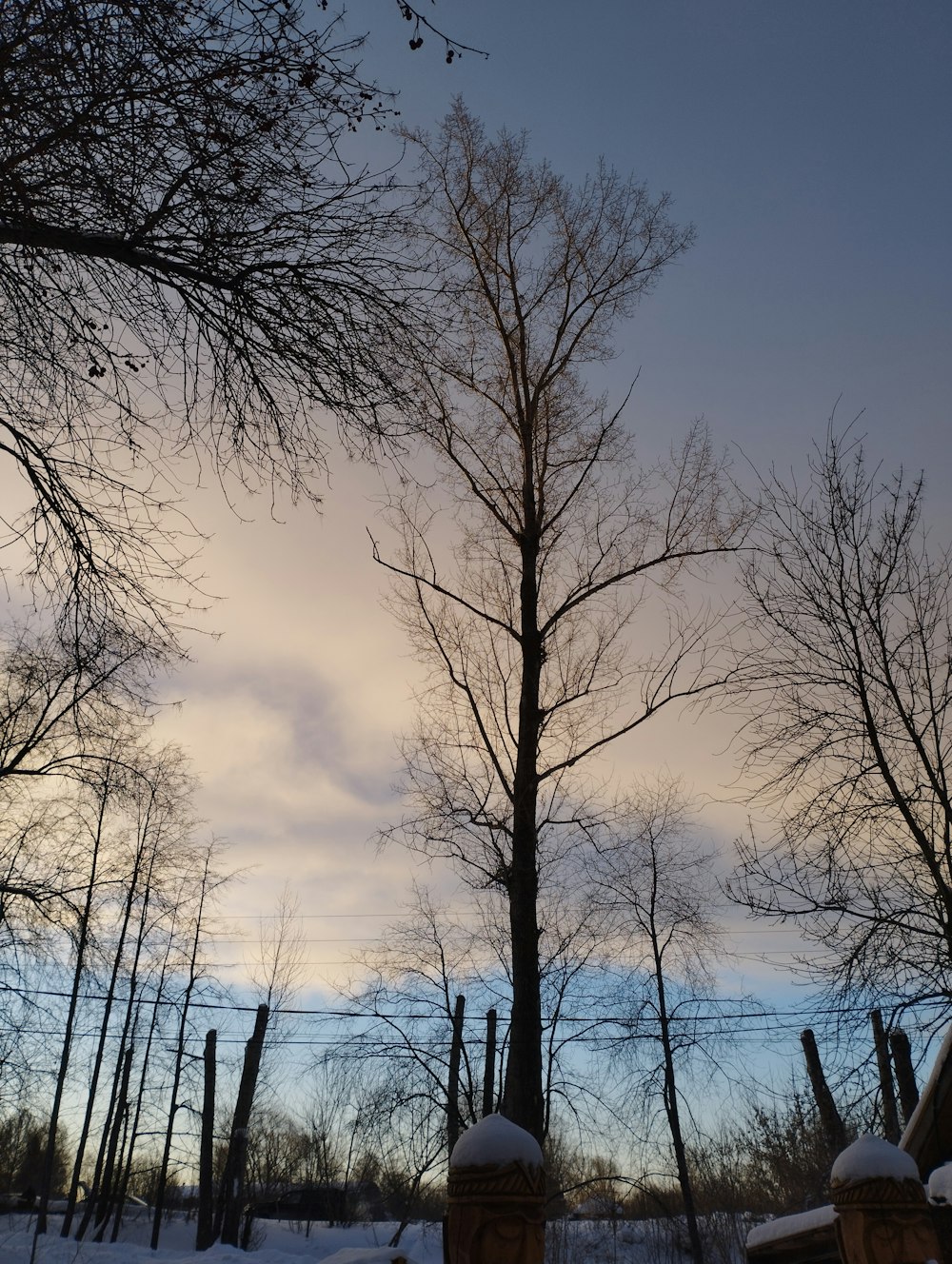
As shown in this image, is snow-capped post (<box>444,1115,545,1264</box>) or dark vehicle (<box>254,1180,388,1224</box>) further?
dark vehicle (<box>254,1180,388,1224</box>)

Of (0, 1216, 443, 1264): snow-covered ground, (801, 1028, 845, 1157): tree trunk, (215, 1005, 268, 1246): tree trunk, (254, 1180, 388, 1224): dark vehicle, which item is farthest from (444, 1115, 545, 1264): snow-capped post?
(254, 1180, 388, 1224): dark vehicle

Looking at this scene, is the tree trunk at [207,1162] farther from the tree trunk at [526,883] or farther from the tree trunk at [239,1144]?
the tree trunk at [526,883]

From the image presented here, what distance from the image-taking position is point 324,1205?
3881cm

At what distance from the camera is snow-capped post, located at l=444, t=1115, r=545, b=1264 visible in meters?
3.55

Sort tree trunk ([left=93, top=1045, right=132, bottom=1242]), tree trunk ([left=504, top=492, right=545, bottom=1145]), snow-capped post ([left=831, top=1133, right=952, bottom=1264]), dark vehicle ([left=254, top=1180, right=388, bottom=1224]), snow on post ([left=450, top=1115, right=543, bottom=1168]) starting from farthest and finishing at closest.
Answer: dark vehicle ([left=254, top=1180, right=388, bottom=1224]) < tree trunk ([left=93, top=1045, right=132, bottom=1242]) < tree trunk ([left=504, top=492, right=545, bottom=1145]) < snow-capped post ([left=831, top=1133, right=952, bottom=1264]) < snow on post ([left=450, top=1115, right=543, bottom=1168])

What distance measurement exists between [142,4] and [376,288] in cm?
124

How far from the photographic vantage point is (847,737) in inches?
337

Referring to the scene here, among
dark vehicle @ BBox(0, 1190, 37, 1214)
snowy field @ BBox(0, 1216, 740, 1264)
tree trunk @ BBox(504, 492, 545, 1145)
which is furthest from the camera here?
dark vehicle @ BBox(0, 1190, 37, 1214)

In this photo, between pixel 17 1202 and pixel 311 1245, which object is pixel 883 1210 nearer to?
pixel 311 1245

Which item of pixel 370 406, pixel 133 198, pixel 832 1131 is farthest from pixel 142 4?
Answer: pixel 832 1131

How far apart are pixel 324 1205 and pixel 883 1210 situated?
40.6 metres

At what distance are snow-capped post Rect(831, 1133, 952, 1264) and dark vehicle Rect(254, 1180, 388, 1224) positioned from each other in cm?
3646

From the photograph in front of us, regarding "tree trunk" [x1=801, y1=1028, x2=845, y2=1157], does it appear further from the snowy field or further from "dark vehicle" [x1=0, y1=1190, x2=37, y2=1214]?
"dark vehicle" [x1=0, y1=1190, x2=37, y2=1214]

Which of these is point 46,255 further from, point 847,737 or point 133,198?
point 847,737
